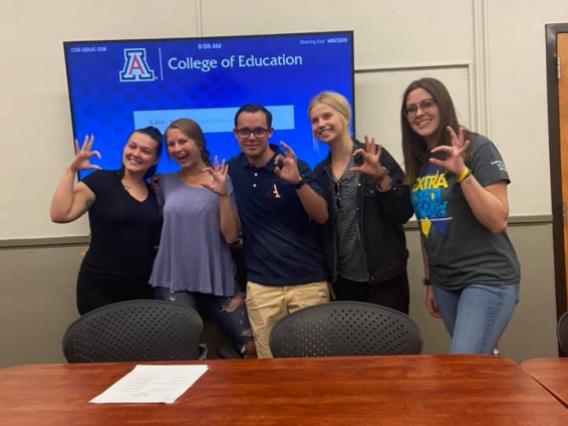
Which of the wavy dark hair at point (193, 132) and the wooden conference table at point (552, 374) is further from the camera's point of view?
the wavy dark hair at point (193, 132)

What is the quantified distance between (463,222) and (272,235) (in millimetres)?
860

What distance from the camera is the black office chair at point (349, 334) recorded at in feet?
5.83

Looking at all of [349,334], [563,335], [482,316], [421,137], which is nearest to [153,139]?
[421,137]

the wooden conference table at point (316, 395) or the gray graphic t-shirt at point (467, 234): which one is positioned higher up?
the gray graphic t-shirt at point (467, 234)

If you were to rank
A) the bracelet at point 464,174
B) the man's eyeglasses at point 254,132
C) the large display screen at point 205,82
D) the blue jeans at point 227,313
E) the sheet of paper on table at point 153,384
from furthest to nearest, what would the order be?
the large display screen at point 205,82 → the blue jeans at point 227,313 → the man's eyeglasses at point 254,132 → the bracelet at point 464,174 → the sheet of paper on table at point 153,384

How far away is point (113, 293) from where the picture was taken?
2576 millimetres

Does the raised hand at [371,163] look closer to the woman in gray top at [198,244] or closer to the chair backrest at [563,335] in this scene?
the woman in gray top at [198,244]

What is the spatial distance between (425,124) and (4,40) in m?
2.51

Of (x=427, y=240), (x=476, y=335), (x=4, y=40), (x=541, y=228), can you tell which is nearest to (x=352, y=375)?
(x=476, y=335)

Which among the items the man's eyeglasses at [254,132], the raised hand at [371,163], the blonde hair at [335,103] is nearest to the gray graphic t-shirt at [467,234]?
the raised hand at [371,163]

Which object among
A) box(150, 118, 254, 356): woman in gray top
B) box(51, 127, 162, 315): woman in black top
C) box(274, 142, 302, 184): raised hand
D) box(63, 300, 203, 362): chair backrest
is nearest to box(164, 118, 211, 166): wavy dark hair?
box(150, 118, 254, 356): woman in gray top

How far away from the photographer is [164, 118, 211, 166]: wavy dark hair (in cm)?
266

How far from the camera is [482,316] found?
6.35ft

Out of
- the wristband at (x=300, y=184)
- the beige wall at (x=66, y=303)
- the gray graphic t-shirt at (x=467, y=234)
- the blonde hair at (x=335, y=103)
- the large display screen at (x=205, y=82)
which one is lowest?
the beige wall at (x=66, y=303)
